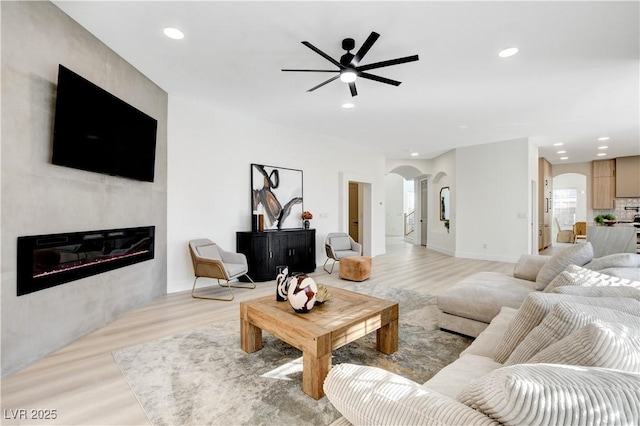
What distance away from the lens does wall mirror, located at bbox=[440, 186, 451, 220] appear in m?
8.98

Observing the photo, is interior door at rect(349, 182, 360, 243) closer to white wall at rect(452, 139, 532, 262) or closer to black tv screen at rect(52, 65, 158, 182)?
white wall at rect(452, 139, 532, 262)

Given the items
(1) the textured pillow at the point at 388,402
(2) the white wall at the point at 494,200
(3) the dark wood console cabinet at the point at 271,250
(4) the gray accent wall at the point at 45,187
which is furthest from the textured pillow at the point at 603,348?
(2) the white wall at the point at 494,200

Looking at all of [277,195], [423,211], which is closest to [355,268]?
[277,195]

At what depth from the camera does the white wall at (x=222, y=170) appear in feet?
14.3

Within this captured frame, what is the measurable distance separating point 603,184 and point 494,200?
220 inches

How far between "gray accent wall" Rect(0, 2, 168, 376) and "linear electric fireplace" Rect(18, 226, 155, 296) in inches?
2.4

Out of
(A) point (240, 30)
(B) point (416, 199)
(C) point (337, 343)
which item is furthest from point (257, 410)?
(B) point (416, 199)

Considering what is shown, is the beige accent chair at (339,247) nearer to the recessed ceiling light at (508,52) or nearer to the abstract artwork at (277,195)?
the abstract artwork at (277,195)

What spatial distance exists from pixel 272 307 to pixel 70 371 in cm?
157

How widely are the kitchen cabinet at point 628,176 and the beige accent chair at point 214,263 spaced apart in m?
11.5

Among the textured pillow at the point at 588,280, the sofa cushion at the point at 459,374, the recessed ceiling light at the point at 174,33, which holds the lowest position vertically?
the sofa cushion at the point at 459,374

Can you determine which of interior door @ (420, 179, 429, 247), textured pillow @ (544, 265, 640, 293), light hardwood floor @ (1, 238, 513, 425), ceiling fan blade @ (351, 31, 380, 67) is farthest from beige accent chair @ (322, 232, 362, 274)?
interior door @ (420, 179, 429, 247)

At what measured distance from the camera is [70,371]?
2221 millimetres

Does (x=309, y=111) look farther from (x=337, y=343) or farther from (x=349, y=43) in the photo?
(x=337, y=343)
